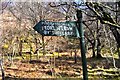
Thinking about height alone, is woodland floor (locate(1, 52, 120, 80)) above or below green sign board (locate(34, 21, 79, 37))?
below

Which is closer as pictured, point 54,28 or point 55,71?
point 54,28

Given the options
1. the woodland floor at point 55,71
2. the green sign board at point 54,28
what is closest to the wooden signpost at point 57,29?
the green sign board at point 54,28

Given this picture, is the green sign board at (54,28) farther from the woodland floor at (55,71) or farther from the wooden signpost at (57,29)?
the woodland floor at (55,71)

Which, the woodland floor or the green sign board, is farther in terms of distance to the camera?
the woodland floor

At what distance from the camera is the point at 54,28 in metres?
3.82

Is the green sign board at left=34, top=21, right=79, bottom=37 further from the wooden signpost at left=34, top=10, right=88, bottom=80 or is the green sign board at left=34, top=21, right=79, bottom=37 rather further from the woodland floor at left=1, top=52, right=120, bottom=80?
the woodland floor at left=1, top=52, right=120, bottom=80

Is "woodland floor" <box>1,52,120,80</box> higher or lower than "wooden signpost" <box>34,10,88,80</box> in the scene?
lower

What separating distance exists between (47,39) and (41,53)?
192 cm

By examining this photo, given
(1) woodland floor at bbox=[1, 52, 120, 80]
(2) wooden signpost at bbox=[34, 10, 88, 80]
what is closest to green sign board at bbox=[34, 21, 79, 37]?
(2) wooden signpost at bbox=[34, 10, 88, 80]

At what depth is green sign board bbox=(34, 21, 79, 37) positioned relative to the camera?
3807 millimetres

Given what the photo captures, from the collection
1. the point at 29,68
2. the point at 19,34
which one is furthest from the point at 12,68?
the point at 19,34

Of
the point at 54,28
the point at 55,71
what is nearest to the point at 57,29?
the point at 54,28

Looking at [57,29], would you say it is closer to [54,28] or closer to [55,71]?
[54,28]

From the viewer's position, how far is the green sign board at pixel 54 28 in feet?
12.5
